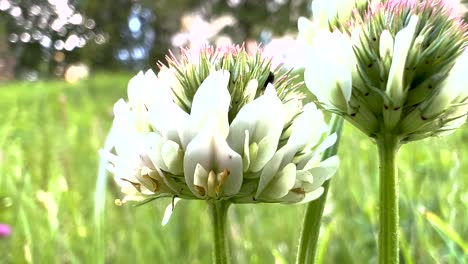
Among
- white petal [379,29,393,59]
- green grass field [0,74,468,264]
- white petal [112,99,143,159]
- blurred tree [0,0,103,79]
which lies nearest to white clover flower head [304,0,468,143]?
white petal [379,29,393,59]

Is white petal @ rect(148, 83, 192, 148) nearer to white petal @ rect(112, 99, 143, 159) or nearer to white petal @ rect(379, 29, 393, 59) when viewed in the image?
white petal @ rect(112, 99, 143, 159)

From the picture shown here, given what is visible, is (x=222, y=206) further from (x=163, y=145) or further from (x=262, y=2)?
(x=262, y=2)

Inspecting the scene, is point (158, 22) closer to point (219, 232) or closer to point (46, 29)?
point (46, 29)

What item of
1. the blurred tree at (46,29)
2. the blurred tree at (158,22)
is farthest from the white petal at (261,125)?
the blurred tree at (158,22)

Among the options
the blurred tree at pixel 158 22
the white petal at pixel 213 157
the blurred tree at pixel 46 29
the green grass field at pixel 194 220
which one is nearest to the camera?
the white petal at pixel 213 157

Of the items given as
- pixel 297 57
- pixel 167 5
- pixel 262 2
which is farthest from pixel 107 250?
pixel 262 2

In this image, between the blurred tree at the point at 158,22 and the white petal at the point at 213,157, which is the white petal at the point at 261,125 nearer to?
the white petal at the point at 213,157

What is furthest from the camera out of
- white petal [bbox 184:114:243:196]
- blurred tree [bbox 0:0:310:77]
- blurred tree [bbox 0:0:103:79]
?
blurred tree [bbox 0:0:310:77]
